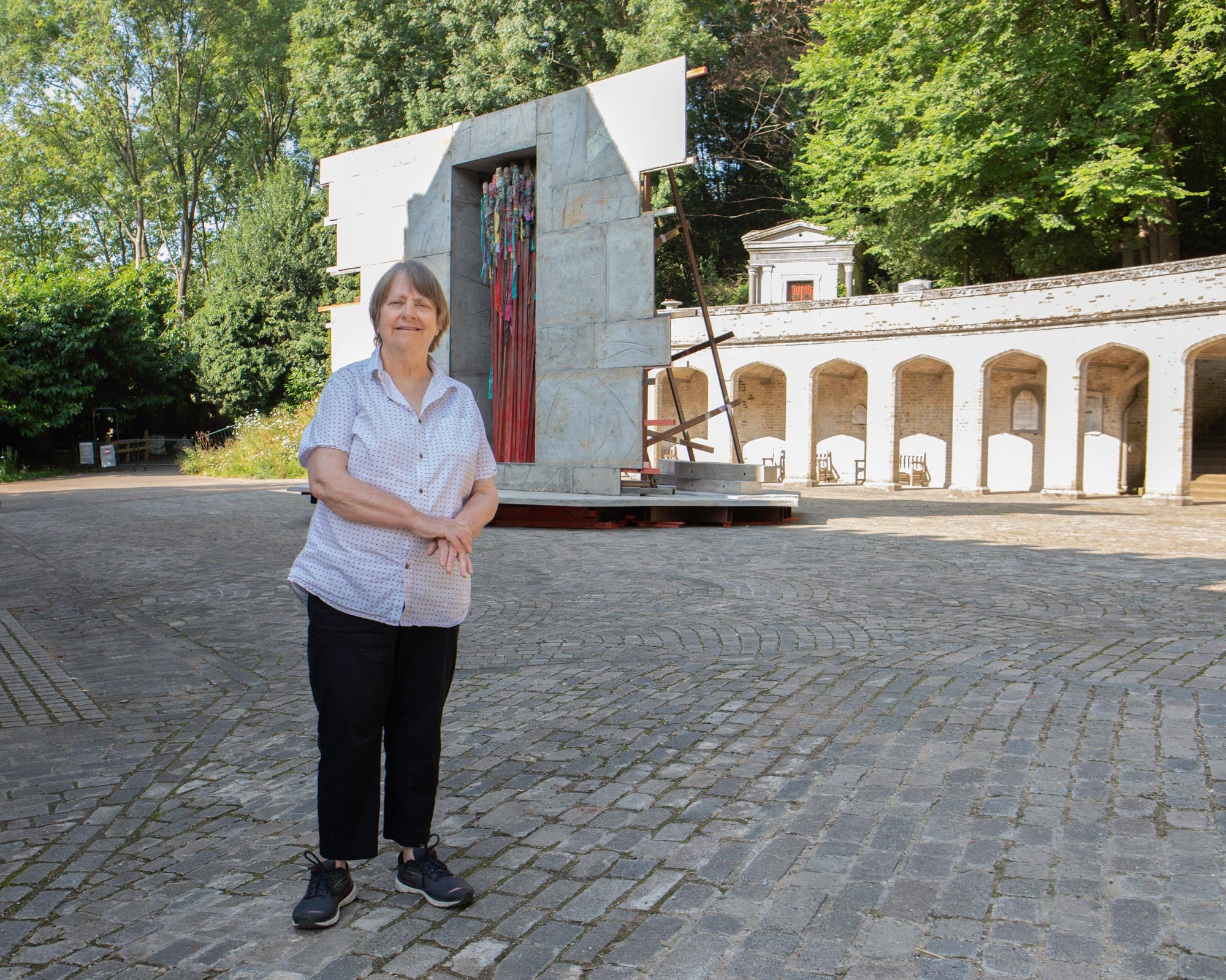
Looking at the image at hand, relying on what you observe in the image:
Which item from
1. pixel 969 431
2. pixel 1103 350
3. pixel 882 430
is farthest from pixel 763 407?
pixel 1103 350

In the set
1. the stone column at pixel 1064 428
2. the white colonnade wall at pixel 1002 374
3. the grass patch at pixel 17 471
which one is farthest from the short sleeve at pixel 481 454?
the grass patch at pixel 17 471

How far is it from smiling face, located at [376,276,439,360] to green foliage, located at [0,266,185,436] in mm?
27028

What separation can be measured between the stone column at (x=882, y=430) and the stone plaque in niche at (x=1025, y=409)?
3128 millimetres

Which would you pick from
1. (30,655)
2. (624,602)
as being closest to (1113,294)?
(624,602)

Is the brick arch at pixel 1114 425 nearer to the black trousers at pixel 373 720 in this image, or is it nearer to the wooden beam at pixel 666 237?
the wooden beam at pixel 666 237

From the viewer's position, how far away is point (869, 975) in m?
2.51

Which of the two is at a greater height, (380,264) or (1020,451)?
(380,264)

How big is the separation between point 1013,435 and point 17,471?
2627cm

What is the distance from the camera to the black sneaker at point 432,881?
2898 millimetres

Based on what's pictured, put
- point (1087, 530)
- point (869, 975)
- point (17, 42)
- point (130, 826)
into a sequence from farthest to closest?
1. point (17, 42)
2. point (1087, 530)
3. point (130, 826)
4. point (869, 975)

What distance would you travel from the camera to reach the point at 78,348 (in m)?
29.8

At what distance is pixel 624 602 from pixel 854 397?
23.3m

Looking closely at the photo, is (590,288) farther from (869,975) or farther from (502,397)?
(869,975)

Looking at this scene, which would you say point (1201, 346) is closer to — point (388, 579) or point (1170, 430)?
point (1170, 430)
